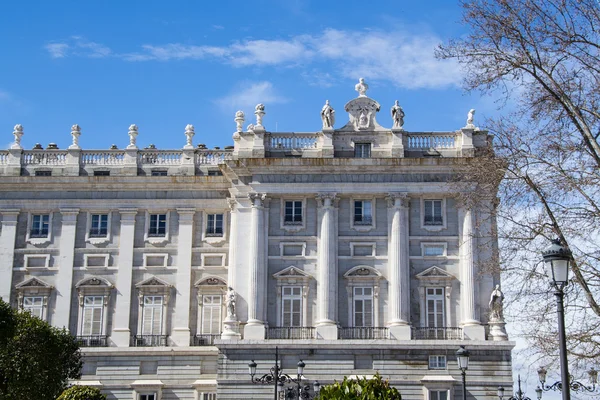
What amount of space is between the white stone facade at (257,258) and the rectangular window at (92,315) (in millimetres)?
72

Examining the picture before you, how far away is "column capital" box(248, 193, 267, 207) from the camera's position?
162 ft

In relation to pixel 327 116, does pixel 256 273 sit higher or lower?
lower

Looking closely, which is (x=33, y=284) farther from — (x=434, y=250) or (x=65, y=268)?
(x=434, y=250)

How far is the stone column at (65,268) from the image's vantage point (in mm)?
52031

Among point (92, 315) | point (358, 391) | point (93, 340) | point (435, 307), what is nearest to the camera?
point (358, 391)

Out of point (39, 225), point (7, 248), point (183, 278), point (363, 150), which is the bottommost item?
point (183, 278)

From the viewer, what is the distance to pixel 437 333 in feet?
157

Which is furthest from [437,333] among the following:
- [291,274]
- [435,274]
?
[291,274]

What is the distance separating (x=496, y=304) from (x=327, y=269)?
8.10 metres

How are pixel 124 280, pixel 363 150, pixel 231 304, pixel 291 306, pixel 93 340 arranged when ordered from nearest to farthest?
pixel 231 304 → pixel 291 306 → pixel 363 150 → pixel 93 340 → pixel 124 280

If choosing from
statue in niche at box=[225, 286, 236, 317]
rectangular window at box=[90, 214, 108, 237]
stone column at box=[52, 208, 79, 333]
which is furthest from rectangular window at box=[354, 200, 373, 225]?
stone column at box=[52, 208, 79, 333]

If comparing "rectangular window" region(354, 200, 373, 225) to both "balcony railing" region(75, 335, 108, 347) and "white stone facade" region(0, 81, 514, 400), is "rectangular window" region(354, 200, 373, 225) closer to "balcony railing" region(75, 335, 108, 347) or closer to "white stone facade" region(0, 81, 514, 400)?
"white stone facade" region(0, 81, 514, 400)

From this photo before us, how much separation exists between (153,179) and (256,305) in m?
9.85

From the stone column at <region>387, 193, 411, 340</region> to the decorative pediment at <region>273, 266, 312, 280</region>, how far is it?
13.4ft
